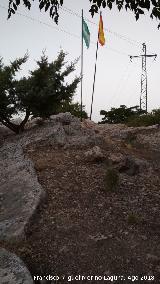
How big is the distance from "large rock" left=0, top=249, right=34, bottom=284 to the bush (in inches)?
175

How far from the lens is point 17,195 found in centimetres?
1166

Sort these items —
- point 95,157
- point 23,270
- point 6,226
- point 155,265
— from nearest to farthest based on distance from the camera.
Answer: point 23,270 < point 155,265 < point 6,226 < point 95,157

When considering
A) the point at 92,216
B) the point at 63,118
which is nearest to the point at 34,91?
the point at 63,118

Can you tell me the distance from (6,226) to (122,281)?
11.6ft

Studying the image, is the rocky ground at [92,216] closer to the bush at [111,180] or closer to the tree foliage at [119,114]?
the bush at [111,180]

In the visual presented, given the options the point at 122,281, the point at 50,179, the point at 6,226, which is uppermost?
the point at 50,179

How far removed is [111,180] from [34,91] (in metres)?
8.73

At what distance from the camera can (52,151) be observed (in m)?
16.0

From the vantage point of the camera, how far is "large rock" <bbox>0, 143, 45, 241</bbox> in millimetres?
9914

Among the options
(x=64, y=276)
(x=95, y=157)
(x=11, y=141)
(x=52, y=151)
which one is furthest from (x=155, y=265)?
(x=11, y=141)

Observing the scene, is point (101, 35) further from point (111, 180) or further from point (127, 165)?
point (111, 180)

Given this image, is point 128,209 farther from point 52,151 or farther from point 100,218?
point 52,151

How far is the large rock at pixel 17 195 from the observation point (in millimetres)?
9914

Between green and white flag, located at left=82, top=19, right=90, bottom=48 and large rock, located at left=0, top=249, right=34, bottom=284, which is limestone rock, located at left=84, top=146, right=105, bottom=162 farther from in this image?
green and white flag, located at left=82, top=19, right=90, bottom=48
